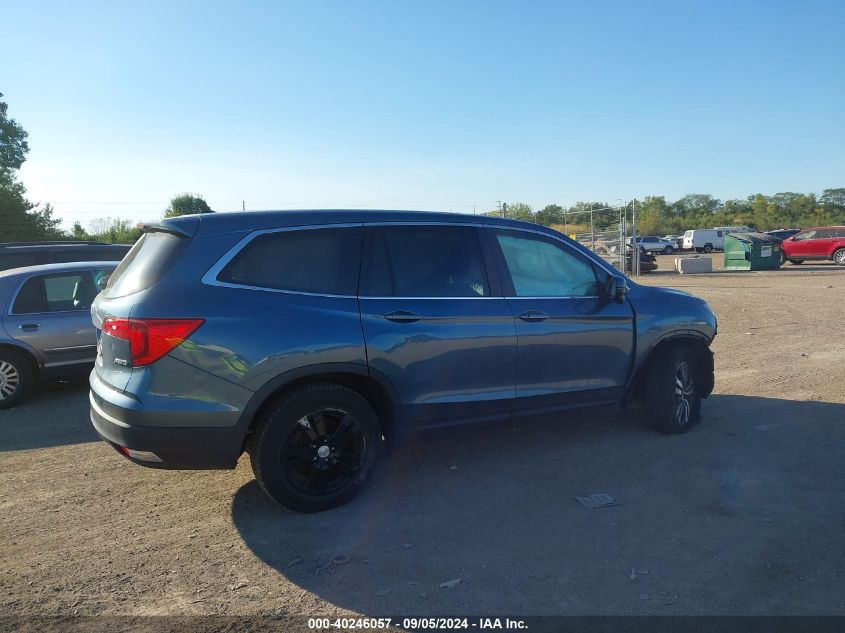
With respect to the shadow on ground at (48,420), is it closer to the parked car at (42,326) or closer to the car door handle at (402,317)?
the parked car at (42,326)

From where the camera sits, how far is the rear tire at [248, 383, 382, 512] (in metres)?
4.00

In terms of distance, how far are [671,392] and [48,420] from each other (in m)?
6.06

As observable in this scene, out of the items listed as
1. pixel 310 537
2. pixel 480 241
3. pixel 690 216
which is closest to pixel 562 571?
pixel 310 537

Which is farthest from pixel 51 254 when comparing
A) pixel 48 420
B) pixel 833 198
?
pixel 833 198

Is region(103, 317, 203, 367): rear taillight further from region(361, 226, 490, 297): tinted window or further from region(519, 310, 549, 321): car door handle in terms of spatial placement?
region(519, 310, 549, 321): car door handle

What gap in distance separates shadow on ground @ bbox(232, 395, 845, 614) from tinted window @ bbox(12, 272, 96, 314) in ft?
14.4

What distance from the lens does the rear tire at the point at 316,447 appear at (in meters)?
4.00

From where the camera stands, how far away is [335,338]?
4074mm

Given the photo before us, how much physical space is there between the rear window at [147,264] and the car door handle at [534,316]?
237 centimetres

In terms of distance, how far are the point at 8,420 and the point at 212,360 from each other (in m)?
Answer: 4.41

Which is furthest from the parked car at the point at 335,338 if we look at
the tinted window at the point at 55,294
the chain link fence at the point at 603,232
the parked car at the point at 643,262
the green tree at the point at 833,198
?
the green tree at the point at 833,198

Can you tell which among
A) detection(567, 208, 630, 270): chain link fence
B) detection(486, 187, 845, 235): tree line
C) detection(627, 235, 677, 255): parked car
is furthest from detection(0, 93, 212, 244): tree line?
detection(486, 187, 845, 235): tree line

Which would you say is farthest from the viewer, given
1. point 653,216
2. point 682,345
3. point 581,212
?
point 653,216

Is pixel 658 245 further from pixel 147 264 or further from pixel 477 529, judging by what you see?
pixel 147 264
